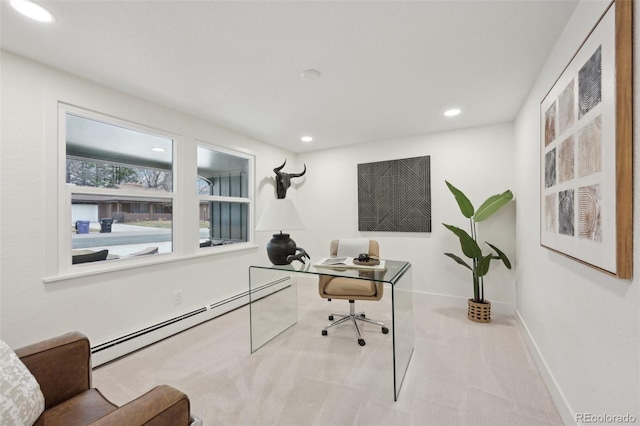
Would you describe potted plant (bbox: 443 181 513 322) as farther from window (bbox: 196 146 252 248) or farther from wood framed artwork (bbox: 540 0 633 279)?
window (bbox: 196 146 252 248)

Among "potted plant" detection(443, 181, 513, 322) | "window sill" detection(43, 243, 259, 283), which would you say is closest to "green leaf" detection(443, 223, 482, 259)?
"potted plant" detection(443, 181, 513, 322)

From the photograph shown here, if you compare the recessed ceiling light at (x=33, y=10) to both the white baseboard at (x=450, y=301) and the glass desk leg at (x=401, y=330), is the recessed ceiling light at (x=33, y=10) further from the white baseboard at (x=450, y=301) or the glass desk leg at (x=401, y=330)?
the white baseboard at (x=450, y=301)

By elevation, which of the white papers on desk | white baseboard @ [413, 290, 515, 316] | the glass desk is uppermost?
the white papers on desk

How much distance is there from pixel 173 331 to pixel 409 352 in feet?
7.54

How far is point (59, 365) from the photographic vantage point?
120 cm

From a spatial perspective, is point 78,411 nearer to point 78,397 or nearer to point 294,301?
point 78,397

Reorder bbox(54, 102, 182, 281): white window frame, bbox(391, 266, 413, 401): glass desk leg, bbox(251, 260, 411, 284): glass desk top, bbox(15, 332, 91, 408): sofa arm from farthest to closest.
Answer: bbox(54, 102, 182, 281): white window frame, bbox(251, 260, 411, 284): glass desk top, bbox(391, 266, 413, 401): glass desk leg, bbox(15, 332, 91, 408): sofa arm

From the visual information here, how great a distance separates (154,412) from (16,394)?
47cm

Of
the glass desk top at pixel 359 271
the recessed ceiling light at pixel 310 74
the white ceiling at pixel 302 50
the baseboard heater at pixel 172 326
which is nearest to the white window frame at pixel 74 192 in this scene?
the white ceiling at pixel 302 50

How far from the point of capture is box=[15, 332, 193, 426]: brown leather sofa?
89 cm

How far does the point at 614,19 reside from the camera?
1.03 meters

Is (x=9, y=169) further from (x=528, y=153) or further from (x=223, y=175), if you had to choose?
(x=528, y=153)

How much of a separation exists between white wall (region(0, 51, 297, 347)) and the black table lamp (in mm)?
1189

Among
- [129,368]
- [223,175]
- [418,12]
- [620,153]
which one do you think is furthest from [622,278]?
[223,175]
